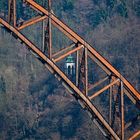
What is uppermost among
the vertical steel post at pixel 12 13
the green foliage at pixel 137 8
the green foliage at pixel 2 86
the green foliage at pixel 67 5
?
the vertical steel post at pixel 12 13

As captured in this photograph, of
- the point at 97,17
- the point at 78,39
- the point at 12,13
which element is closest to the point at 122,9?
the point at 97,17

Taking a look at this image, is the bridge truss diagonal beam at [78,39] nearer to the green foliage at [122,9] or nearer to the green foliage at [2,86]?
the green foliage at [2,86]

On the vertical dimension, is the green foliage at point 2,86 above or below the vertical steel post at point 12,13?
below

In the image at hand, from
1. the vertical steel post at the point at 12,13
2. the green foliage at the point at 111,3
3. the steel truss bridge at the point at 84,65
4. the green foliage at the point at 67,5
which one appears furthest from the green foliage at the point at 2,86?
the steel truss bridge at the point at 84,65

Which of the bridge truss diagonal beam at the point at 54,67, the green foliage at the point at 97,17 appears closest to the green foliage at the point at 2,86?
the green foliage at the point at 97,17

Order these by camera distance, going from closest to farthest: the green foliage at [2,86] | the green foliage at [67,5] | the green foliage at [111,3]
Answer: the green foliage at [2,86] < the green foliage at [111,3] < the green foliage at [67,5]

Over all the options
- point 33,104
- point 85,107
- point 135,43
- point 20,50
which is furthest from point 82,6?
point 85,107

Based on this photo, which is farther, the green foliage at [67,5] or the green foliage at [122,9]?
the green foliage at [67,5]

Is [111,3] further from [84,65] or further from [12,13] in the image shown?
[12,13]

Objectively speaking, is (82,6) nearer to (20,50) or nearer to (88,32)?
(88,32)

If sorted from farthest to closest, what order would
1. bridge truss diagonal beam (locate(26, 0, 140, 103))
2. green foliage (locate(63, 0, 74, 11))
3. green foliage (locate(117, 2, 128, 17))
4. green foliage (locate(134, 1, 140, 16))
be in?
green foliage (locate(63, 0, 74, 11))
green foliage (locate(117, 2, 128, 17))
green foliage (locate(134, 1, 140, 16))
bridge truss diagonal beam (locate(26, 0, 140, 103))

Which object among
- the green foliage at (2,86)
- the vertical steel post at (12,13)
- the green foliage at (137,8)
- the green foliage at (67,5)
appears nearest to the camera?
the vertical steel post at (12,13)

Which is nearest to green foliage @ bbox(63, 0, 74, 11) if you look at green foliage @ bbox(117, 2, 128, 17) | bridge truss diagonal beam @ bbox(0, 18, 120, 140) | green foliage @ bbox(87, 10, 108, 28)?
green foliage @ bbox(87, 10, 108, 28)

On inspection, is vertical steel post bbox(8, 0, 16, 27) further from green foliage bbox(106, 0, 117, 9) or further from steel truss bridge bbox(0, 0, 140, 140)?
green foliage bbox(106, 0, 117, 9)
